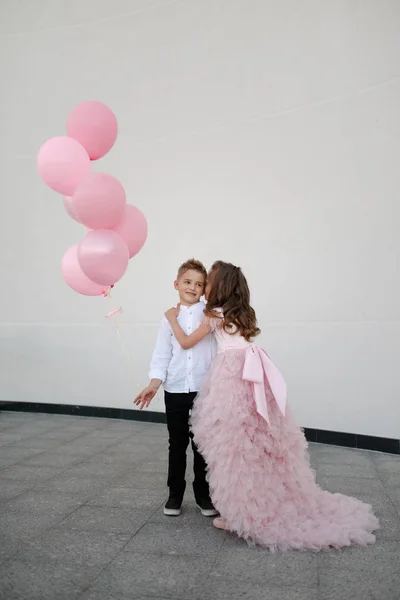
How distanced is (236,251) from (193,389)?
243 centimetres

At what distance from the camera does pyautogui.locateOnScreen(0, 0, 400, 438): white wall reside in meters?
4.26

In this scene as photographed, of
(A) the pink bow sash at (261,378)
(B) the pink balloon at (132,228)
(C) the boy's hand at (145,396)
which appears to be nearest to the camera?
(A) the pink bow sash at (261,378)

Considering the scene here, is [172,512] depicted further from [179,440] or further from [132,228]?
[132,228]

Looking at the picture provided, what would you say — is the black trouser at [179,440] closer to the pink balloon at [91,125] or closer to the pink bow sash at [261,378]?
the pink bow sash at [261,378]

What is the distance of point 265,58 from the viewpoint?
15.9 ft

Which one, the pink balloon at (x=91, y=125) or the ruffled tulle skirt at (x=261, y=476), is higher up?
the pink balloon at (x=91, y=125)

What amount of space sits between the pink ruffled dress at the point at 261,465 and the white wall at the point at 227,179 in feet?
6.12

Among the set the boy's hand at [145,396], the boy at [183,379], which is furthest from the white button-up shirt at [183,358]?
the boy's hand at [145,396]

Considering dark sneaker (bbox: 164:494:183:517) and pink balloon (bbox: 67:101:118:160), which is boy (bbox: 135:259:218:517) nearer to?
→ dark sneaker (bbox: 164:494:183:517)

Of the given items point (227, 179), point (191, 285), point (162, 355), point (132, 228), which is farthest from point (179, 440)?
point (227, 179)

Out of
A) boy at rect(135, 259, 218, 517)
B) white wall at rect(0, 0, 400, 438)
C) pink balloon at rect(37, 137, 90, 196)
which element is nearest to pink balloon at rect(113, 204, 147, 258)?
pink balloon at rect(37, 137, 90, 196)

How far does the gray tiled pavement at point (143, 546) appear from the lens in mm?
1900

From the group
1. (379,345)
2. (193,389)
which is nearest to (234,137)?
(379,345)

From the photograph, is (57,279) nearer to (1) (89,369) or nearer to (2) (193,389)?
(1) (89,369)
